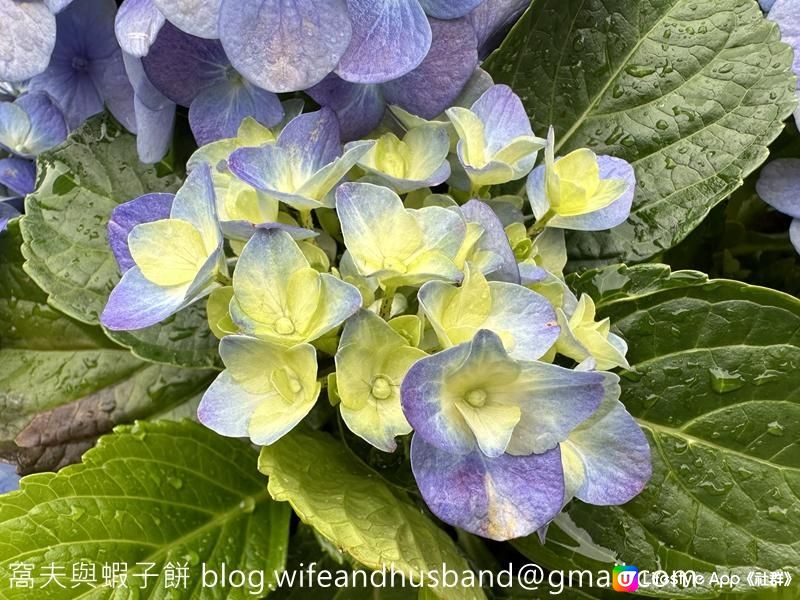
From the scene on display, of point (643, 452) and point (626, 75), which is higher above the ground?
point (626, 75)

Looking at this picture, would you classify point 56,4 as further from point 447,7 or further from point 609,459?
point 609,459

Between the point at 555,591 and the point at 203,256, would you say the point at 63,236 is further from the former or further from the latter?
the point at 555,591

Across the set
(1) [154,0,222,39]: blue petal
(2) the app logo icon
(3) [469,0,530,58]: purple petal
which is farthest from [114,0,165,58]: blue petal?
(2) the app logo icon

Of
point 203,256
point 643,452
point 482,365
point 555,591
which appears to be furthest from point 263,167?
point 555,591

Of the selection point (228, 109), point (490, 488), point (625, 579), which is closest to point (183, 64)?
point (228, 109)

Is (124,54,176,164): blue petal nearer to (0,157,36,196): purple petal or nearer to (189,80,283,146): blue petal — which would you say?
(189,80,283,146): blue petal

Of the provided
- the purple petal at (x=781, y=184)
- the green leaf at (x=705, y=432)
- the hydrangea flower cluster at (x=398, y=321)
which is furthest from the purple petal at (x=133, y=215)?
the purple petal at (x=781, y=184)
